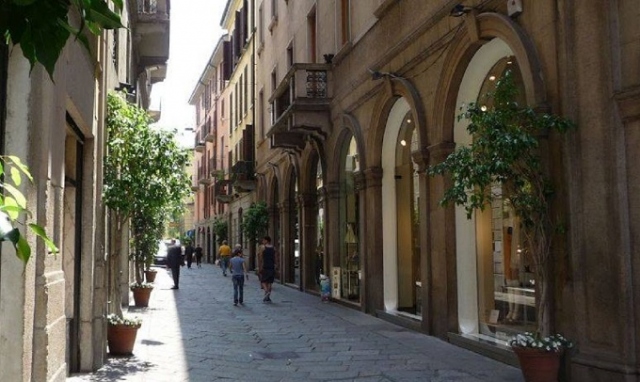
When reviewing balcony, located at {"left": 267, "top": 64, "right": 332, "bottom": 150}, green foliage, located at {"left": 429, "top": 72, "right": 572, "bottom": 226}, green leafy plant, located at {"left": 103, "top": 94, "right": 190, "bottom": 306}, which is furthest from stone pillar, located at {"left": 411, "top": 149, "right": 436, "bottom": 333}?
balcony, located at {"left": 267, "top": 64, "right": 332, "bottom": 150}

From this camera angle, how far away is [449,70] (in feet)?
37.5

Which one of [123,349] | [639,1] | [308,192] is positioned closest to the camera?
[639,1]

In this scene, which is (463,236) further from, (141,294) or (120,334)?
(141,294)

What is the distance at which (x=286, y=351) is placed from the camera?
10.9m

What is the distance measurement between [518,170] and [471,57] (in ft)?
11.5

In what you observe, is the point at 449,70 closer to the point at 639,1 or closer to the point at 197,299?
Result: the point at 639,1

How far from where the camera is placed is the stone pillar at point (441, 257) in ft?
37.9

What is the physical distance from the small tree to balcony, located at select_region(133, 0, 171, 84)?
1183 cm

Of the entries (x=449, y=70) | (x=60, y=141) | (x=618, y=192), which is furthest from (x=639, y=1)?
(x=60, y=141)

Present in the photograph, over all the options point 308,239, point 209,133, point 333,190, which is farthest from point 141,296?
point 209,133

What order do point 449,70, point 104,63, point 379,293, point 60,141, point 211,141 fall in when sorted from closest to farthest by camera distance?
1. point 60,141
2. point 104,63
3. point 449,70
4. point 379,293
5. point 211,141

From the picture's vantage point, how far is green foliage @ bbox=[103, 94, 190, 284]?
1033cm

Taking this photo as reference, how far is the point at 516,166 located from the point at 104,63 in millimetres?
5497

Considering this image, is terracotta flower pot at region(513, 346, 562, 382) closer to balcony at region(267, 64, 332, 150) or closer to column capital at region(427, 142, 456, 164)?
column capital at region(427, 142, 456, 164)
